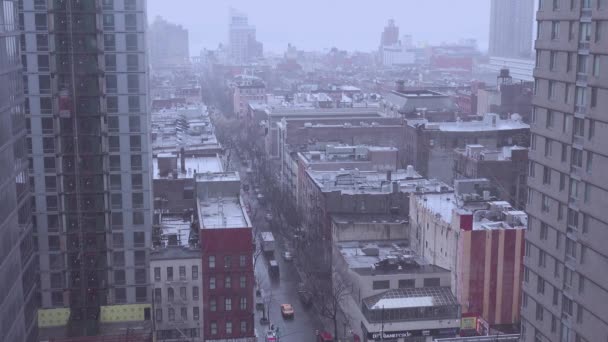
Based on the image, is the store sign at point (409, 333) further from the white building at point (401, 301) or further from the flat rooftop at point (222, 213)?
the flat rooftop at point (222, 213)

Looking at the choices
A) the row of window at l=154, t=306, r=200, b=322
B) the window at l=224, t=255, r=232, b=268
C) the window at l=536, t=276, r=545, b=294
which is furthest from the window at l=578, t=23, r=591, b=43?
the row of window at l=154, t=306, r=200, b=322

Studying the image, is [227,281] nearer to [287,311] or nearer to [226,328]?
[226,328]

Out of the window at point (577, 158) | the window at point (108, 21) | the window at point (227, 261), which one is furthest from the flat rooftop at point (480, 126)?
the window at point (577, 158)

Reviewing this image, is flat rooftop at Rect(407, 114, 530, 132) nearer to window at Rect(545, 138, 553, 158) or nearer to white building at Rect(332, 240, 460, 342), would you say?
white building at Rect(332, 240, 460, 342)

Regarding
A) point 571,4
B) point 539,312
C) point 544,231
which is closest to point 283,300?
point 539,312

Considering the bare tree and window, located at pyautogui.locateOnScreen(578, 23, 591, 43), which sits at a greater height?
window, located at pyautogui.locateOnScreen(578, 23, 591, 43)

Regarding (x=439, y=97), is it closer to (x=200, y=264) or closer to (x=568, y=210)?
(x=200, y=264)
